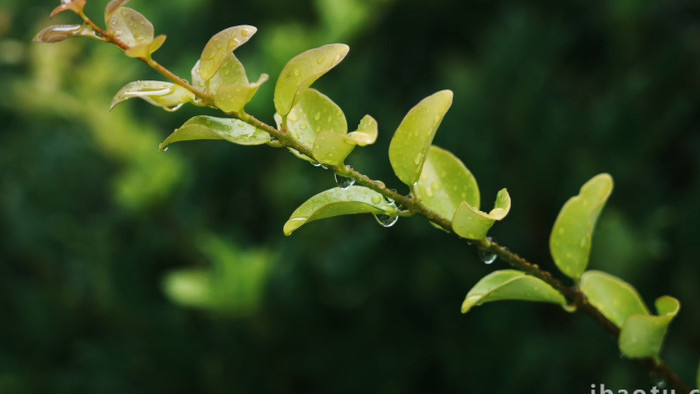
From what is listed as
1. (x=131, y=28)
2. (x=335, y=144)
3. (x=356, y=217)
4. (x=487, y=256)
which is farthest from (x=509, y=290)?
(x=356, y=217)

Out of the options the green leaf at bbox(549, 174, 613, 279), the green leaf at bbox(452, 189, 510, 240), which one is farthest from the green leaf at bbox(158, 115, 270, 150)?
the green leaf at bbox(549, 174, 613, 279)

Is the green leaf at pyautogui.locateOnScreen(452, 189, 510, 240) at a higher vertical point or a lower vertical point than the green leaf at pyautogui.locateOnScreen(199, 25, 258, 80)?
lower

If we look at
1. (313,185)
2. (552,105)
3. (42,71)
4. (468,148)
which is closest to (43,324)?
(42,71)

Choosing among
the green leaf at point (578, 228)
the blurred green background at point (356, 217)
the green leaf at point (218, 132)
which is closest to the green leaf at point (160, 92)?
the green leaf at point (218, 132)

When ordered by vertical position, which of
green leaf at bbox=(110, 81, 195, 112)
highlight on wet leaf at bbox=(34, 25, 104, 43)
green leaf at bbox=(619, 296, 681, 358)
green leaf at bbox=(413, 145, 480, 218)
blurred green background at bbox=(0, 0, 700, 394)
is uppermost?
highlight on wet leaf at bbox=(34, 25, 104, 43)

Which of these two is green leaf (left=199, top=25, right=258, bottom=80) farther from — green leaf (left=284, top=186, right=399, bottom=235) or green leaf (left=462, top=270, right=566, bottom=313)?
green leaf (left=462, top=270, right=566, bottom=313)

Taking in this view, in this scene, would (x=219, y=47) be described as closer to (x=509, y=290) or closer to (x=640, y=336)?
(x=509, y=290)
